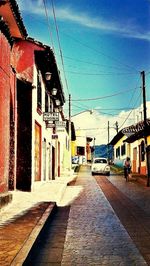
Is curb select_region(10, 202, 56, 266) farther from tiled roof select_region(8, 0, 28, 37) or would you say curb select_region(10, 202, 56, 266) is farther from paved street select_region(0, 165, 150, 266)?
tiled roof select_region(8, 0, 28, 37)

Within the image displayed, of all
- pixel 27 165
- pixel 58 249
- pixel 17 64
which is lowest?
pixel 58 249

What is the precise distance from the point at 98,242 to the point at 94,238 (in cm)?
39

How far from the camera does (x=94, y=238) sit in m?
8.06

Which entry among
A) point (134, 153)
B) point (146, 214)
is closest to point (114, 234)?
point (146, 214)

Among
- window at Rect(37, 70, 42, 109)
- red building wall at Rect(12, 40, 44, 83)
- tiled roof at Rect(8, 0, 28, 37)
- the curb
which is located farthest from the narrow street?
window at Rect(37, 70, 42, 109)

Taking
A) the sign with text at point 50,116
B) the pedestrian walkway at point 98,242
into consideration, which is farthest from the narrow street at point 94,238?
the sign with text at point 50,116

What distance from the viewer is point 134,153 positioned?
141 ft

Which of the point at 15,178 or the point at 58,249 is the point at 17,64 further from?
the point at 58,249

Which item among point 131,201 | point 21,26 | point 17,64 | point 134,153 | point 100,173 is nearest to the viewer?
point 21,26

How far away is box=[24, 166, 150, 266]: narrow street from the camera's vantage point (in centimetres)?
638

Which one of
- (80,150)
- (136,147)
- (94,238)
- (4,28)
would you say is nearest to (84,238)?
(94,238)

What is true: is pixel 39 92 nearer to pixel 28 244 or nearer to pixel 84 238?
pixel 84 238

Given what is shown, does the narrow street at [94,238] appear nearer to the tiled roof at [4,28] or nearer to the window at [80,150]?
the tiled roof at [4,28]

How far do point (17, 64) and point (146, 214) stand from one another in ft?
27.1
